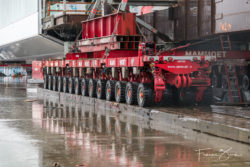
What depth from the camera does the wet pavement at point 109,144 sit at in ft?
25.0

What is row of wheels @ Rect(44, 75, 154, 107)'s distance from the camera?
47.5 ft

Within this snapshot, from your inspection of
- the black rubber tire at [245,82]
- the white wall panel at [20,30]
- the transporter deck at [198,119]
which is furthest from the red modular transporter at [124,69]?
the white wall panel at [20,30]

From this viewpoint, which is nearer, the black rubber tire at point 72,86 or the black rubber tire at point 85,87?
the black rubber tire at point 85,87

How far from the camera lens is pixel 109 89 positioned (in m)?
17.5

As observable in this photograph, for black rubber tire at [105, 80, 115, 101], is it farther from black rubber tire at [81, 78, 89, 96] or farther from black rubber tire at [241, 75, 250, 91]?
black rubber tire at [241, 75, 250, 91]

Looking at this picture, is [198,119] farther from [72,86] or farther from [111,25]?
[72,86]

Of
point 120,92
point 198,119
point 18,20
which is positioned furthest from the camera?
point 18,20

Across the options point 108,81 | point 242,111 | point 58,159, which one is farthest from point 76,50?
point 58,159

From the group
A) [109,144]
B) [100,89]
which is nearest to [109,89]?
[100,89]

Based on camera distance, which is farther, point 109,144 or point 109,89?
point 109,89

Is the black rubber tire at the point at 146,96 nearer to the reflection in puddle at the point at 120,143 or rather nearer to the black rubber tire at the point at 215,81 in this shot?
the reflection in puddle at the point at 120,143
